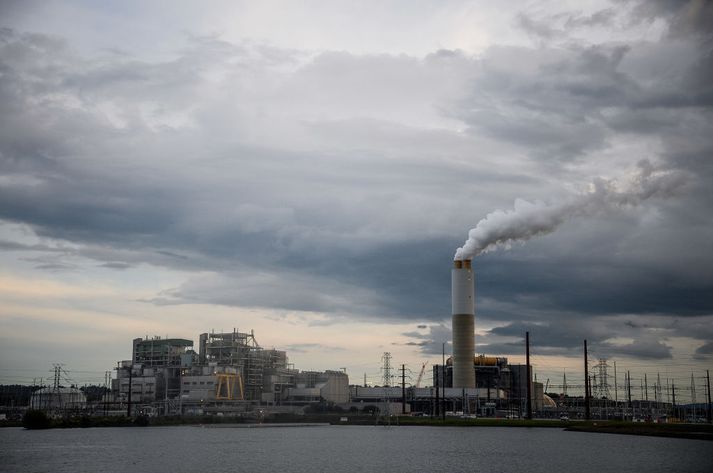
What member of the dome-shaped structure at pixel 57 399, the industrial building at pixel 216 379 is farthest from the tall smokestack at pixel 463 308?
the dome-shaped structure at pixel 57 399

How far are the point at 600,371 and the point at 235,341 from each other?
82.4 m

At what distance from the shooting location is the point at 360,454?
82.0 m

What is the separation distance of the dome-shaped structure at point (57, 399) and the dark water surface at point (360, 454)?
78.6 m

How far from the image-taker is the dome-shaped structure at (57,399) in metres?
188

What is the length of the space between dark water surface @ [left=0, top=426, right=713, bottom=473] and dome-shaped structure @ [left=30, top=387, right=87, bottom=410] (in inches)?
3096

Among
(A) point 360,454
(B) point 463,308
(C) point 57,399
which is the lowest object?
(A) point 360,454

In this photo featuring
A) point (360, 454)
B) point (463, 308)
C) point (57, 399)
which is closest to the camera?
point (360, 454)

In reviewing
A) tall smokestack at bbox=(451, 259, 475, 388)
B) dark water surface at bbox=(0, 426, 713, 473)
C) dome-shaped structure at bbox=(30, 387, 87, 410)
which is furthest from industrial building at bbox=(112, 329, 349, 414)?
dark water surface at bbox=(0, 426, 713, 473)

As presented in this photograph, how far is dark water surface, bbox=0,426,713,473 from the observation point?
6725cm

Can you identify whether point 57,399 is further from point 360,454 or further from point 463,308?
point 360,454

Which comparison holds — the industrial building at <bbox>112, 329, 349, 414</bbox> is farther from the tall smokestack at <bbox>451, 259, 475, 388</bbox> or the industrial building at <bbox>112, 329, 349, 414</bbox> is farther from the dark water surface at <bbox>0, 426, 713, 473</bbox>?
the dark water surface at <bbox>0, 426, 713, 473</bbox>

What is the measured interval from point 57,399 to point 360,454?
437ft

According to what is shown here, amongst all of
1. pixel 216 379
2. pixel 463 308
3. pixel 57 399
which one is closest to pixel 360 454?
pixel 463 308

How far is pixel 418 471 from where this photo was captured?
214ft
